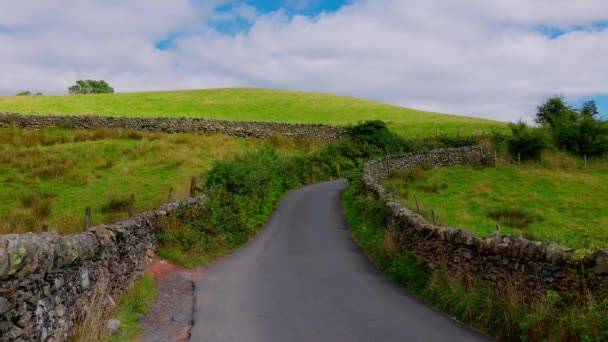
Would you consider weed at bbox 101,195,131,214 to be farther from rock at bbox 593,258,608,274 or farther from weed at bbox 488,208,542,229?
rock at bbox 593,258,608,274

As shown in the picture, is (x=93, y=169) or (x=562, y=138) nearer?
(x=93, y=169)

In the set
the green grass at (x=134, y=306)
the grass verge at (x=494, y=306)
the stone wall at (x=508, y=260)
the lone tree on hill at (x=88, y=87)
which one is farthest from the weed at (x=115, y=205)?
the lone tree on hill at (x=88, y=87)

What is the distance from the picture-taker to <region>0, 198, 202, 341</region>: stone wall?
5945 mm

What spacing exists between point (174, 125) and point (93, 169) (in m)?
19.8

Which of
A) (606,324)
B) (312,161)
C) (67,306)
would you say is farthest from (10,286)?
(312,161)

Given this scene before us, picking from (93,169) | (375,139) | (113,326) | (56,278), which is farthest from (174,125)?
(56,278)

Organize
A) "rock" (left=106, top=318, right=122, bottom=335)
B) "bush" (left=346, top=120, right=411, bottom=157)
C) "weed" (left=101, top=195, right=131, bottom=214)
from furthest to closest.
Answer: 1. "bush" (left=346, top=120, right=411, bottom=157)
2. "weed" (left=101, top=195, right=131, bottom=214)
3. "rock" (left=106, top=318, right=122, bottom=335)

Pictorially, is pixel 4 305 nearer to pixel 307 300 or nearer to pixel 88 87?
pixel 307 300

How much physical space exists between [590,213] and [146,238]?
71.0ft

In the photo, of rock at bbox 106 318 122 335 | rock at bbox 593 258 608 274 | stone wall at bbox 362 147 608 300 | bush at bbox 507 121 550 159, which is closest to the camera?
rock at bbox 593 258 608 274

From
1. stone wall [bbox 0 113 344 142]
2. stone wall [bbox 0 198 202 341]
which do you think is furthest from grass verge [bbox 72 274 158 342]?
stone wall [bbox 0 113 344 142]

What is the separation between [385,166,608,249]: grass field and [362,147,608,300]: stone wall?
5.08m

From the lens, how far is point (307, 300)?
1259 centimetres

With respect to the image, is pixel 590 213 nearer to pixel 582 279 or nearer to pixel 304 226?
pixel 304 226
